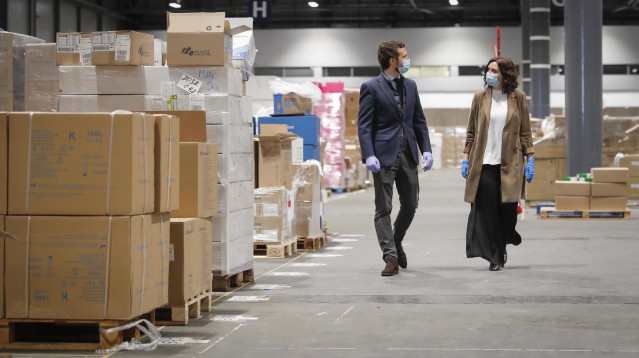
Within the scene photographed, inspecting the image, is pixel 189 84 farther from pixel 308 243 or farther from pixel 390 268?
pixel 308 243

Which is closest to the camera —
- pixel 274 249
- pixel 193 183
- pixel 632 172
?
pixel 193 183

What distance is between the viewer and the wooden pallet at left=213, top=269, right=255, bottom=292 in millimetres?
6367

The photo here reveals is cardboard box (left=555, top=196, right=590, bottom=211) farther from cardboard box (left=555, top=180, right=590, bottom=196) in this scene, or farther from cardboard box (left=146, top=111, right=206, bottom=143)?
cardboard box (left=146, top=111, right=206, bottom=143)

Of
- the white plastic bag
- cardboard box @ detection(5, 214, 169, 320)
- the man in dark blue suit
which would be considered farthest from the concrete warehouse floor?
→ the white plastic bag

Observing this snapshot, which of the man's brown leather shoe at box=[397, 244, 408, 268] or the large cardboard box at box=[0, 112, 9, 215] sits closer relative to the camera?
the large cardboard box at box=[0, 112, 9, 215]

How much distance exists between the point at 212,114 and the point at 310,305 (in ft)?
4.91

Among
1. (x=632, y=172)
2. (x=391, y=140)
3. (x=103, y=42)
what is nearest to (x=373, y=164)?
(x=391, y=140)

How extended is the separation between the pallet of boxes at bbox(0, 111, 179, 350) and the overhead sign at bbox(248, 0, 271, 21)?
1977 centimetres

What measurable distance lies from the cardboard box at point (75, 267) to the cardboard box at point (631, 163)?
1222 cm

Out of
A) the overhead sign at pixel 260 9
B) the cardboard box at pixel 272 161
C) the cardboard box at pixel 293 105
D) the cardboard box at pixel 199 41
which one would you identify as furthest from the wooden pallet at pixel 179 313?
the overhead sign at pixel 260 9

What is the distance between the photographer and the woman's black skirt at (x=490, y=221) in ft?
24.1

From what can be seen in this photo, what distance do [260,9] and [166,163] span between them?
771 inches

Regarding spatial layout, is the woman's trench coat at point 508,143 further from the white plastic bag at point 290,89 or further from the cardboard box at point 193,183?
the white plastic bag at point 290,89

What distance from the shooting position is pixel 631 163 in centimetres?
1528
